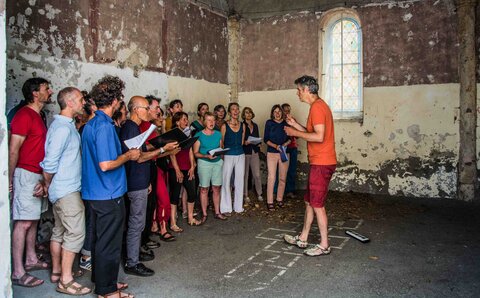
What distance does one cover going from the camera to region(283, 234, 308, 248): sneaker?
5.38 meters

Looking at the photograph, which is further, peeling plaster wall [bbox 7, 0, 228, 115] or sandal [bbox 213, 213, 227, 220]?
sandal [bbox 213, 213, 227, 220]

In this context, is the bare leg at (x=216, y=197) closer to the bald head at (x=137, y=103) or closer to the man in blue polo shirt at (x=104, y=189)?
the bald head at (x=137, y=103)

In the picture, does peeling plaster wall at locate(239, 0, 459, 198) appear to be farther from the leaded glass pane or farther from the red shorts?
the red shorts

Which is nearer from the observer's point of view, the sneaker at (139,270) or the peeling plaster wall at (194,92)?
the sneaker at (139,270)

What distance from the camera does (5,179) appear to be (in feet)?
10.3

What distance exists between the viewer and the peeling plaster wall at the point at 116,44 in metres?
5.37

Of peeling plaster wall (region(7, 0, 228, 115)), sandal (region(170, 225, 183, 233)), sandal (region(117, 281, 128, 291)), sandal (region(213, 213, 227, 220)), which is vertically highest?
peeling plaster wall (region(7, 0, 228, 115))

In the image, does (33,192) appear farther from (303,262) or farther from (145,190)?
(303,262)

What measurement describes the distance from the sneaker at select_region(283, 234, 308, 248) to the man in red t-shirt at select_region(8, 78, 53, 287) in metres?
2.98

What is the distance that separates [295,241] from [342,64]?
5.41 meters

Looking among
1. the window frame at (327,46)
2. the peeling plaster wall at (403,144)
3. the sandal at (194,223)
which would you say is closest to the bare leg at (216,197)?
the sandal at (194,223)

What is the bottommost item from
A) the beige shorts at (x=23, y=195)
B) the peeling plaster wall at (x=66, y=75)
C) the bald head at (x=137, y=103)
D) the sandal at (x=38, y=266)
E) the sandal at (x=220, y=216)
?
the sandal at (x=38, y=266)

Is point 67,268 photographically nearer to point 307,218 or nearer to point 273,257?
point 273,257

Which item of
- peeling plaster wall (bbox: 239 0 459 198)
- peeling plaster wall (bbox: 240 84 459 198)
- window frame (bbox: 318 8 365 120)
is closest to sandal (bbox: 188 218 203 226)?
peeling plaster wall (bbox: 239 0 459 198)
